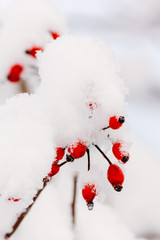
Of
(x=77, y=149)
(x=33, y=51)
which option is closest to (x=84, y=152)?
(x=77, y=149)

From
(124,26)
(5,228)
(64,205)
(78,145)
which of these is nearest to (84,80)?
(78,145)

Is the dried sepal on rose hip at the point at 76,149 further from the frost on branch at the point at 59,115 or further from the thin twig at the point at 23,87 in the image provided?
the thin twig at the point at 23,87

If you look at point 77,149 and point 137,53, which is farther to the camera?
point 137,53

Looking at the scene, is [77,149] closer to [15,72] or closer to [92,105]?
[92,105]

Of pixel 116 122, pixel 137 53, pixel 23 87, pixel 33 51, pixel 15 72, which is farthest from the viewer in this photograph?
pixel 137 53

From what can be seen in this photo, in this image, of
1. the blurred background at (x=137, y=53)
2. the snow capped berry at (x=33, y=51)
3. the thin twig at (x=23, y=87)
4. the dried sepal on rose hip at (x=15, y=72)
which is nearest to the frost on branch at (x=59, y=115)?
the snow capped berry at (x=33, y=51)

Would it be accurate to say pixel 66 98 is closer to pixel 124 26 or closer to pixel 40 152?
pixel 40 152

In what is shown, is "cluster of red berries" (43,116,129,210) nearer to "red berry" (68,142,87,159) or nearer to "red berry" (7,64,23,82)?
"red berry" (68,142,87,159)
